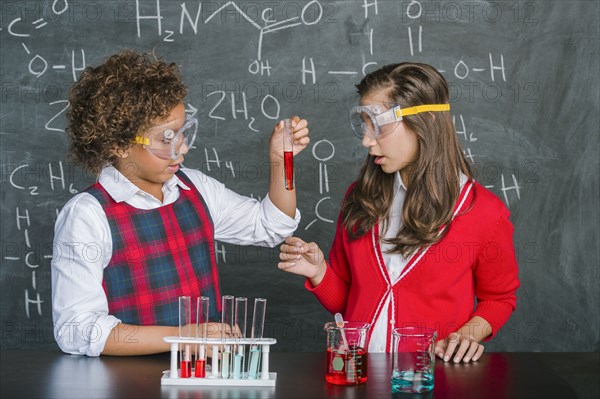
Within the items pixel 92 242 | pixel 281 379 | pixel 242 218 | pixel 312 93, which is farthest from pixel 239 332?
pixel 312 93

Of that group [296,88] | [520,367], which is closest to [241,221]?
[520,367]

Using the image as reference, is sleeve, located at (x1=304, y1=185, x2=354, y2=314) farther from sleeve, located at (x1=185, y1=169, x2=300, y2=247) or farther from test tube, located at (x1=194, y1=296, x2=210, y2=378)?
test tube, located at (x1=194, y1=296, x2=210, y2=378)

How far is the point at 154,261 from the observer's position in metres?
2.13

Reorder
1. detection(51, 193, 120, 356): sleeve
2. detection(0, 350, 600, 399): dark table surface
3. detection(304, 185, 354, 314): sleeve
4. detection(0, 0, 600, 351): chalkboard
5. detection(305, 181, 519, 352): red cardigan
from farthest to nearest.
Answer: detection(0, 0, 600, 351): chalkboard
detection(304, 185, 354, 314): sleeve
detection(305, 181, 519, 352): red cardigan
detection(51, 193, 120, 356): sleeve
detection(0, 350, 600, 399): dark table surface

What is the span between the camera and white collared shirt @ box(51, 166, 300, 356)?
6.12 ft

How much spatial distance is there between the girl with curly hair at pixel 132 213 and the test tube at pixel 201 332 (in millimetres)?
186

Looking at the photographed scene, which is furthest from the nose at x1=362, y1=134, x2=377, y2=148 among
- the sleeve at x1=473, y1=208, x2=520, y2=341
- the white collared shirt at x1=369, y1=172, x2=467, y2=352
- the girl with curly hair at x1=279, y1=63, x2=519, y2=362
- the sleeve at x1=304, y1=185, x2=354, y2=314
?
the sleeve at x1=473, y1=208, x2=520, y2=341

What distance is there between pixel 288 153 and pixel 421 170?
0.37m

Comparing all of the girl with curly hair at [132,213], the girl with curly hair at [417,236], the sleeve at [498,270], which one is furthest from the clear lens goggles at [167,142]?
the sleeve at [498,270]

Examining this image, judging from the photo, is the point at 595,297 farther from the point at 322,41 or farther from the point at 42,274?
the point at 42,274

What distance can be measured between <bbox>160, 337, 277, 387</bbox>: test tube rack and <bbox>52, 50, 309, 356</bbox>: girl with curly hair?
0.23m

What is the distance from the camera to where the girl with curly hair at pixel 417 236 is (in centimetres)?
217

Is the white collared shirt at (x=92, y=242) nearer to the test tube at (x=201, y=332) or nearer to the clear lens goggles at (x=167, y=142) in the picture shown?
the clear lens goggles at (x=167, y=142)

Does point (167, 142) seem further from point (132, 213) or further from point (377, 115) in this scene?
point (377, 115)
